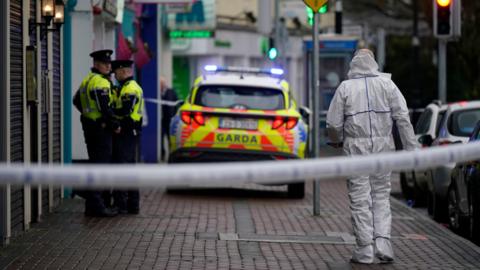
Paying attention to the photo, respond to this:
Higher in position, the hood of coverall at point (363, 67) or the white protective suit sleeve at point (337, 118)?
the hood of coverall at point (363, 67)

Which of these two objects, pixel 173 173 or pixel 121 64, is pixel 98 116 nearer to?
pixel 121 64

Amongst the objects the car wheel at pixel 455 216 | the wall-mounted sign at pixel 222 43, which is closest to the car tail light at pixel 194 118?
the car wheel at pixel 455 216

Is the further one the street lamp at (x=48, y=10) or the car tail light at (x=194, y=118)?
the car tail light at (x=194, y=118)

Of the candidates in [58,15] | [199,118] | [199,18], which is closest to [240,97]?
[199,118]

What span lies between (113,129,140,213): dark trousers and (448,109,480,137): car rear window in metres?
4.23

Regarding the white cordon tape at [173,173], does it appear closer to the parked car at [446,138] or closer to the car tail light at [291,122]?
the parked car at [446,138]

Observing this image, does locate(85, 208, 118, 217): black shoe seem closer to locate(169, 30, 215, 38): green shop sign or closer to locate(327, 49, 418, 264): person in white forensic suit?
locate(327, 49, 418, 264): person in white forensic suit

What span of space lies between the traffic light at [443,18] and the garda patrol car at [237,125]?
3.51 m

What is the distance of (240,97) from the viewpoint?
19.2m

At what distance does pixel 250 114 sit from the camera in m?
18.8

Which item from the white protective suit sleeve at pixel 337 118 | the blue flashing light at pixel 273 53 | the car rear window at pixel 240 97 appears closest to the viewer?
the white protective suit sleeve at pixel 337 118

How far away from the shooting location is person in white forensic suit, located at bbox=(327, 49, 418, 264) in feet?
36.4

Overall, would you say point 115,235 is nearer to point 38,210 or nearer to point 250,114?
point 38,210

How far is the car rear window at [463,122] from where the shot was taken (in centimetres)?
1745
